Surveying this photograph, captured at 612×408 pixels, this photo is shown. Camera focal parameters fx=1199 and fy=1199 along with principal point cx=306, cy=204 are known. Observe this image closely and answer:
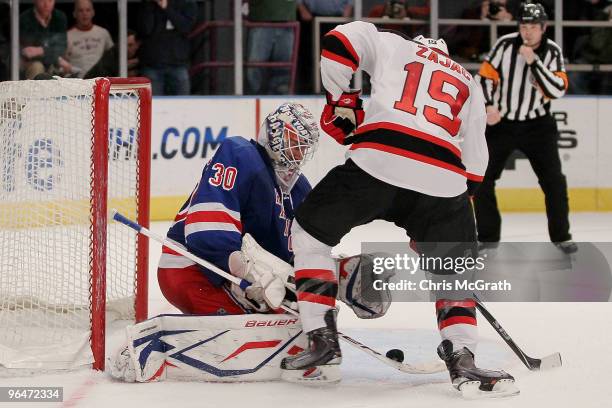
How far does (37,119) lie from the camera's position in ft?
12.3

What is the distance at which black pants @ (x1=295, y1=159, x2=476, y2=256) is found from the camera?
10.2 feet

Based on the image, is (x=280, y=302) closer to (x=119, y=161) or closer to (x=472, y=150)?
(x=472, y=150)

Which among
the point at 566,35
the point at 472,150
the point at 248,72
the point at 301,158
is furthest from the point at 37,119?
the point at 566,35

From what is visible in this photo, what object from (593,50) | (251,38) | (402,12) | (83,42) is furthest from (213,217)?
(593,50)

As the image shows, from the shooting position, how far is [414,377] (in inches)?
130

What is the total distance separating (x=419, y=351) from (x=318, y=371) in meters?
0.58

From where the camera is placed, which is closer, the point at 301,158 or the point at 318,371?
the point at 318,371

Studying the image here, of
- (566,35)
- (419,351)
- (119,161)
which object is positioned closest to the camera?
(419,351)

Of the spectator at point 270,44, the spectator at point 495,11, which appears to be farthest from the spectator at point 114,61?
the spectator at point 495,11

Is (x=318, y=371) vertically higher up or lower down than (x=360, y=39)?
lower down

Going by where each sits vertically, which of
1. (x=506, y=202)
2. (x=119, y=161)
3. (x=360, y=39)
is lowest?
(x=506, y=202)

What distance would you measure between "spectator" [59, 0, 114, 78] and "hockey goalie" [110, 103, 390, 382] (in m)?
4.16

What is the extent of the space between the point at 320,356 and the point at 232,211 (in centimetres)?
54

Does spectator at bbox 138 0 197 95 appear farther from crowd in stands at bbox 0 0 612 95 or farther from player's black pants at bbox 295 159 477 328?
player's black pants at bbox 295 159 477 328
